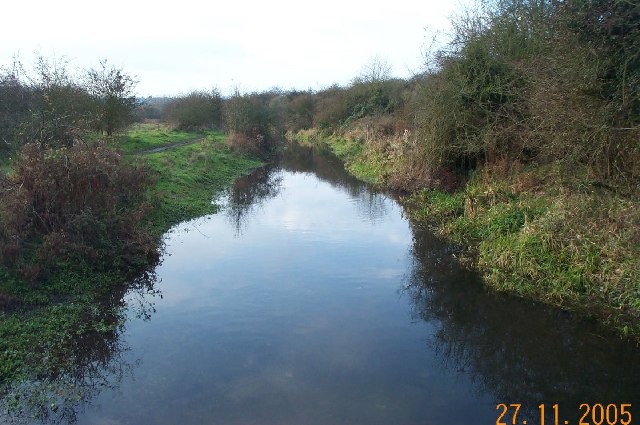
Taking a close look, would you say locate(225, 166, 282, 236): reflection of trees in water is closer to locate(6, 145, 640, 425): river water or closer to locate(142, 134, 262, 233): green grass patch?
locate(142, 134, 262, 233): green grass patch

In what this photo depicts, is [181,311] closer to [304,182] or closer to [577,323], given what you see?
[577,323]

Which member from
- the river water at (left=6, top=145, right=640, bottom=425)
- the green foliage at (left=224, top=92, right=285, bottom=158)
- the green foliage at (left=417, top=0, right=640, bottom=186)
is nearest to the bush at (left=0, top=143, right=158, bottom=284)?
the river water at (left=6, top=145, right=640, bottom=425)

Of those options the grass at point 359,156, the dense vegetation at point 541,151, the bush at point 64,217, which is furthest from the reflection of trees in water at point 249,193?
the dense vegetation at point 541,151

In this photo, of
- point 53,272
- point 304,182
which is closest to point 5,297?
point 53,272

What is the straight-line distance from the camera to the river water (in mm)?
6800

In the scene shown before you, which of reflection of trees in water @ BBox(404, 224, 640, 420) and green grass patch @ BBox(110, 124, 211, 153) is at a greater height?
green grass patch @ BBox(110, 124, 211, 153)

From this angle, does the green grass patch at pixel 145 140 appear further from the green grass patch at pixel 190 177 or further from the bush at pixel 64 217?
the bush at pixel 64 217

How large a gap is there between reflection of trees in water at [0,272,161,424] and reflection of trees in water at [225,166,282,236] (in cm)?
645

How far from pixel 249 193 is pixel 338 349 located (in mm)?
15397

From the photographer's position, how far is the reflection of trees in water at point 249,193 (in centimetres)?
1816

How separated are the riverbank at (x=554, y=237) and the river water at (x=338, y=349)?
1.82 feet

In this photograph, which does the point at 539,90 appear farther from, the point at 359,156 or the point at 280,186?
the point at 359,156

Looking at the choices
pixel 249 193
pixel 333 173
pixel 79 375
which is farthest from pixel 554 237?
pixel 333 173

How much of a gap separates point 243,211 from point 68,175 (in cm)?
784
